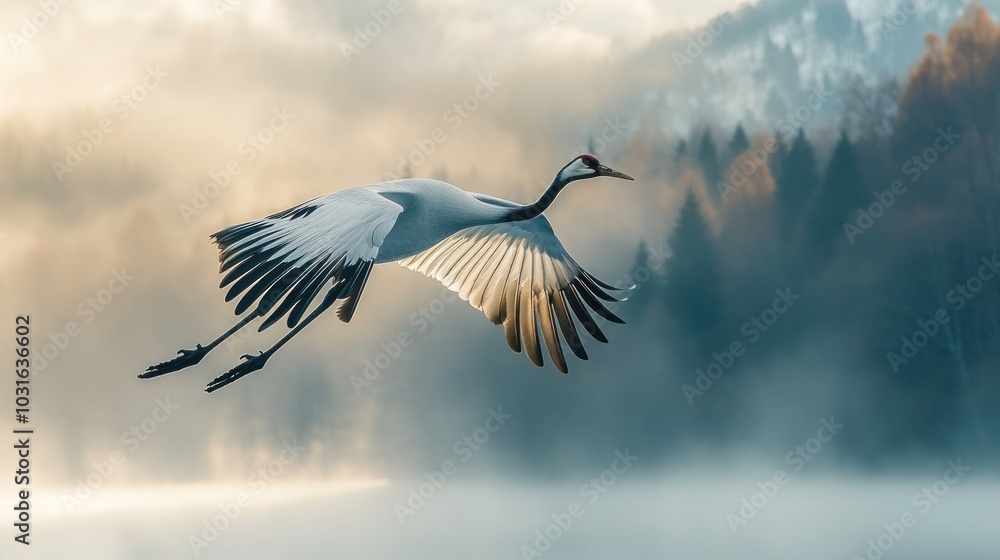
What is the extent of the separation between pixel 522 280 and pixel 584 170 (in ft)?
5.16

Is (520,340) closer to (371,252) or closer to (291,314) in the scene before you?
(371,252)

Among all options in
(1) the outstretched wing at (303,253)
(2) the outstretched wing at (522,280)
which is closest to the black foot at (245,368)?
(1) the outstretched wing at (303,253)

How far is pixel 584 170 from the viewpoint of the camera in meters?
9.59

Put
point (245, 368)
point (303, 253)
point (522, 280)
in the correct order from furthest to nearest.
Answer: point (522, 280) < point (245, 368) < point (303, 253)

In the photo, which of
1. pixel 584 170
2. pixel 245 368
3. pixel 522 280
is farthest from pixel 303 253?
pixel 522 280

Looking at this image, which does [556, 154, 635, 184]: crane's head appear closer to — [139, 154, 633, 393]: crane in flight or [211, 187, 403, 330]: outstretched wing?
[139, 154, 633, 393]: crane in flight

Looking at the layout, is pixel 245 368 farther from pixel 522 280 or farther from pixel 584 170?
pixel 584 170

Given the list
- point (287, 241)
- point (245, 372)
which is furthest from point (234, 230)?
point (245, 372)

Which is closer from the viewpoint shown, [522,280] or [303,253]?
[303,253]

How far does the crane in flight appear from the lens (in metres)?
7.44

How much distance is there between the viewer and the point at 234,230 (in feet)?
26.7

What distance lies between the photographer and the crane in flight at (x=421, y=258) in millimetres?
7438

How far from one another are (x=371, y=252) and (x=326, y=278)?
0.46m

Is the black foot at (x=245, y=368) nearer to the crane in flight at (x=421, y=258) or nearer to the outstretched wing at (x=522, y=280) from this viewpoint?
the crane in flight at (x=421, y=258)
